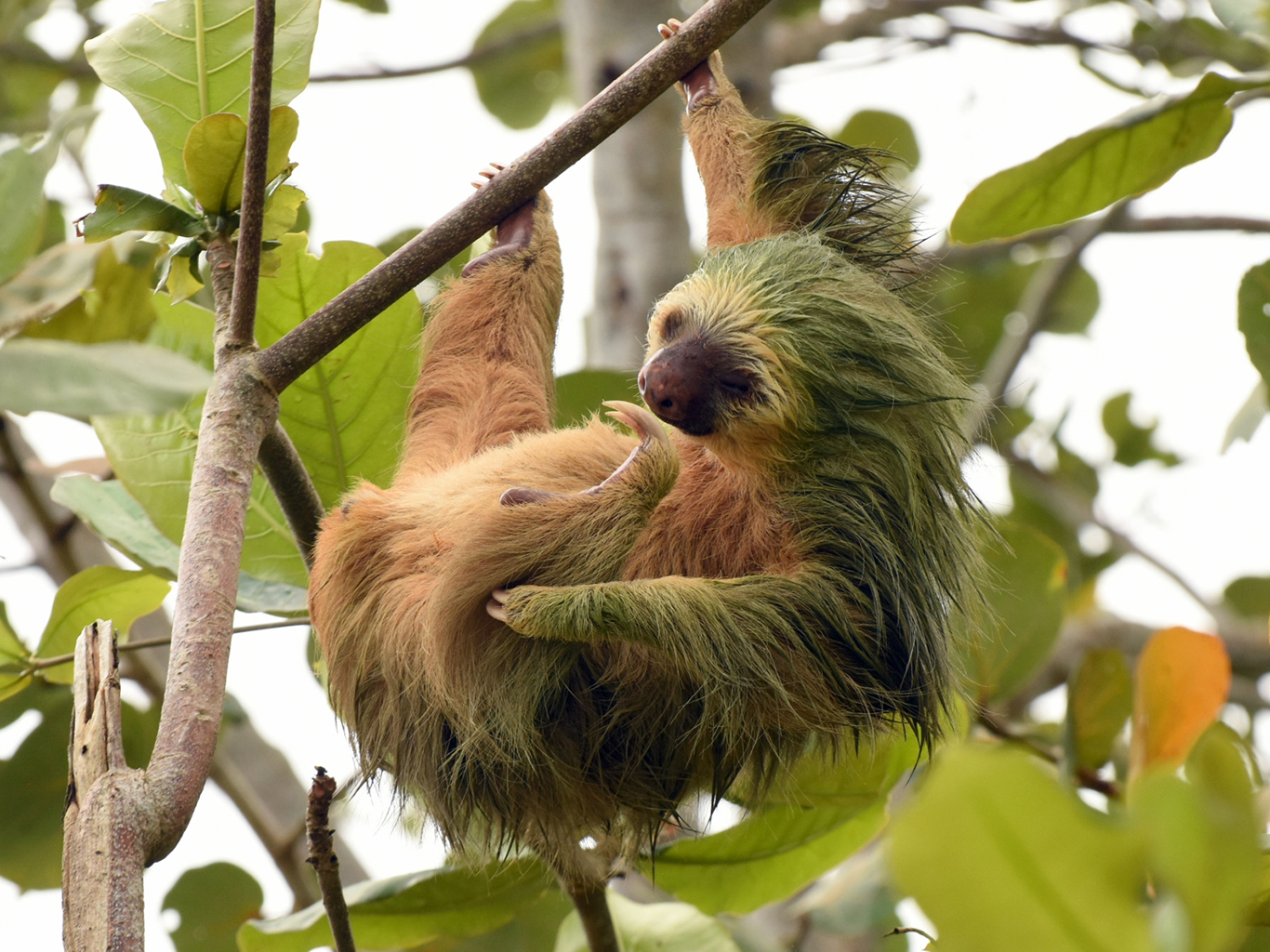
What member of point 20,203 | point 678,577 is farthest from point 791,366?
point 20,203

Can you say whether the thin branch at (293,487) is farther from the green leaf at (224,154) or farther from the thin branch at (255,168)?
the green leaf at (224,154)

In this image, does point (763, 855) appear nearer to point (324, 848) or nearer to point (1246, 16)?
point (324, 848)

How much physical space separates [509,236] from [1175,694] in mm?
1431

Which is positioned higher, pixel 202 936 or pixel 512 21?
pixel 512 21

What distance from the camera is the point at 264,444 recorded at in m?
1.66

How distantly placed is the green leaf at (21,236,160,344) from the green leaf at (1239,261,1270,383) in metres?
1.80

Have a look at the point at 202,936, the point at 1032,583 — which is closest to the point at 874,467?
the point at 1032,583

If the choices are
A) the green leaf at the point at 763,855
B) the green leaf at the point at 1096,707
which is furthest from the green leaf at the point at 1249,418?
the green leaf at the point at 763,855

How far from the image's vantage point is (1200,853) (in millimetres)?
595

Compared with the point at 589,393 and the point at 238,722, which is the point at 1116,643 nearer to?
the point at 589,393

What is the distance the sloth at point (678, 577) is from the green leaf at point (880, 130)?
225 centimetres

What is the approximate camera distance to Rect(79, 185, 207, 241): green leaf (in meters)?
1.65

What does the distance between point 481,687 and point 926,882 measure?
1.07 metres

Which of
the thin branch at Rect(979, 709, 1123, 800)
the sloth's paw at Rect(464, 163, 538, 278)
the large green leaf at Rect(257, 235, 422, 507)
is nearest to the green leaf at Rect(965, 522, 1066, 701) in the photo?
the thin branch at Rect(979, 709, 1123, 800)
